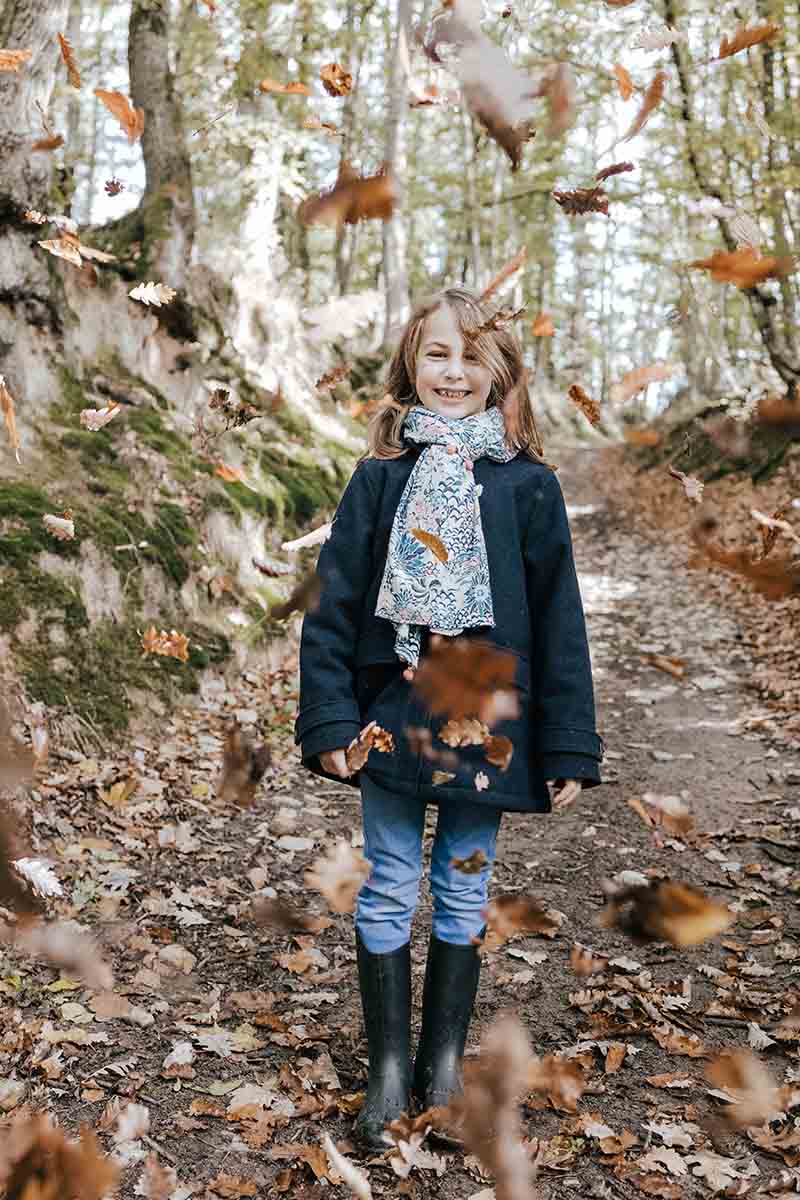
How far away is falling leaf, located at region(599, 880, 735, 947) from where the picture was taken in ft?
11.0

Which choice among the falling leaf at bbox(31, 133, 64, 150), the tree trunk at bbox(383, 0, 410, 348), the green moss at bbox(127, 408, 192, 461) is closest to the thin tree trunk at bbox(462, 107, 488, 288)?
the tree trunk at bbox(383, 0, 410, 348)

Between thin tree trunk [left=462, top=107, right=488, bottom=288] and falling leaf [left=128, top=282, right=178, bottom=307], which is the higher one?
thin tree trunk [left=462, top=107, right=488, bottom=288]

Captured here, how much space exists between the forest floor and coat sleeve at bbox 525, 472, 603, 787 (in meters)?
0.92

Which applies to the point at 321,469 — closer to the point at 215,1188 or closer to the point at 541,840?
the point at 541,840

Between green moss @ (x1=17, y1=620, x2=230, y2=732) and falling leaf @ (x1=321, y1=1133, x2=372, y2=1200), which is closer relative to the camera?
falling leaf @ (x1=321, y1=1133, x2=372, y2=1200)

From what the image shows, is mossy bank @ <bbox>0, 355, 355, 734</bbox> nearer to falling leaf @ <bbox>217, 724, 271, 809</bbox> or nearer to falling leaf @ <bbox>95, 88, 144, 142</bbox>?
falling leaf @ <bbox>217, 724, 271, 809</bbox>

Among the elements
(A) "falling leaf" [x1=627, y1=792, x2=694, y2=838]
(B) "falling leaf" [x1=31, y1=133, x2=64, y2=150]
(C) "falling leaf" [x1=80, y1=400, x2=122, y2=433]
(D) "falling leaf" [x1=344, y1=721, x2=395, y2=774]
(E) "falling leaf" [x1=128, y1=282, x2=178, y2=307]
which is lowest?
(A) "falling leaf" [x1=627, y1=792, x2=694, y2=838]

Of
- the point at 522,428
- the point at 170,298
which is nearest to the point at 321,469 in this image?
the point at 170,298

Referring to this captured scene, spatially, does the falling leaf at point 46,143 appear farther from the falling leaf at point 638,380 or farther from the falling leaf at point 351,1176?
the falling leaf at point 351,1176

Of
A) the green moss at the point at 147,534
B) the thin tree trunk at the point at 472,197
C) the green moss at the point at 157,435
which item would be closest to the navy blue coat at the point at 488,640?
the green moss at the point at 147,534

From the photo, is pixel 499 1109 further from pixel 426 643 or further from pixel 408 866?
pixel 426 643

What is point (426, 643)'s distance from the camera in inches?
94.2

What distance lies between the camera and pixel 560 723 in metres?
2.38

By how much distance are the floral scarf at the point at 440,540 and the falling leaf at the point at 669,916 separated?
1.56m
